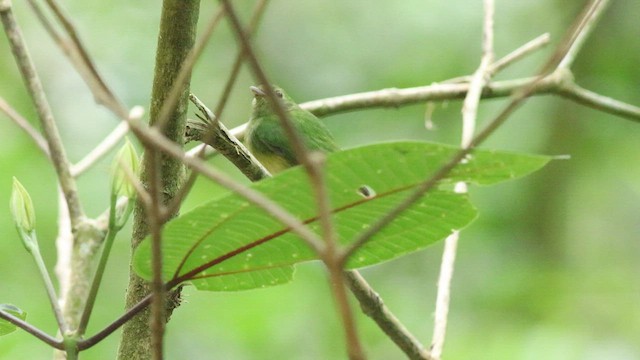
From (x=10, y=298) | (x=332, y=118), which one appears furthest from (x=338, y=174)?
(x=332, y=118)

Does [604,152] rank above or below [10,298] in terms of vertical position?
below

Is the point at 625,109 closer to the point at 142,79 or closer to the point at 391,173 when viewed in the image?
the point at 391,173

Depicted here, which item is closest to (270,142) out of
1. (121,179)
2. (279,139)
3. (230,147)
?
(279,139)

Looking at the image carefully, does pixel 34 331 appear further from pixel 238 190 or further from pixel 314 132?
pixel 314 132

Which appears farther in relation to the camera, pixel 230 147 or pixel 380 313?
pixel 380 313

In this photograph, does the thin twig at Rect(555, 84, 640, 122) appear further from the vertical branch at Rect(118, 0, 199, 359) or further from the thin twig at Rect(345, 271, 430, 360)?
the vertical branch at Rect(118, 0, 199, 359)

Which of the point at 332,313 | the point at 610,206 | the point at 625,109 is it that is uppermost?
the point at 625,109

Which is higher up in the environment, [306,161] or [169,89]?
[169,89]
